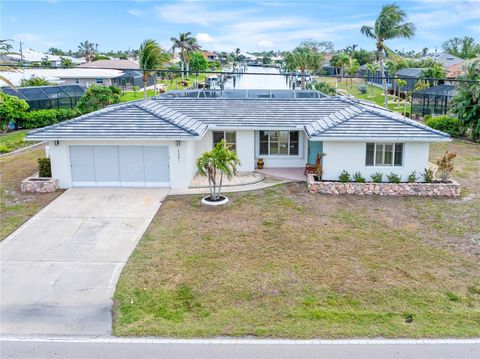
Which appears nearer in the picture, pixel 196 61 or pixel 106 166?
pixel 106 166

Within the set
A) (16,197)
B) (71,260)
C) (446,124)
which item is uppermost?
(446,124)

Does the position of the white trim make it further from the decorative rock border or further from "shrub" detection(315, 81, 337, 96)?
"shrub" detection(315, 81, 337, 96)

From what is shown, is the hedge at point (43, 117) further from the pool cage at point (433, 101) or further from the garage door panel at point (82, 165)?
the pool cage at point (433, 101)

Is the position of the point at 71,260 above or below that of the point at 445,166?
below

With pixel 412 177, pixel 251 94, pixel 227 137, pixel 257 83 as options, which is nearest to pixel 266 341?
pixel 412 177

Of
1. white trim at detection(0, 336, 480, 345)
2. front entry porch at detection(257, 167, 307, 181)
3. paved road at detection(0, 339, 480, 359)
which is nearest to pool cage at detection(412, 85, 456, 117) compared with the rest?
front entry porch at detection(257, 167, 307, 181)

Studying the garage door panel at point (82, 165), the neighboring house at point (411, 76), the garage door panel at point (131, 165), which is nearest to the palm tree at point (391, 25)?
the neighboring house at point (411, 76)

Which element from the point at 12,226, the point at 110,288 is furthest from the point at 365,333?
the point at 12,226

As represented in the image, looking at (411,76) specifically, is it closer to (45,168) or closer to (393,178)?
(393,178)
